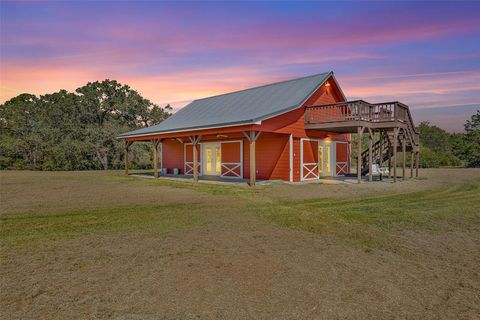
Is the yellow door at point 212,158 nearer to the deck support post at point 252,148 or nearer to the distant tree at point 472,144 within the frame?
the deck support post at point 252,148

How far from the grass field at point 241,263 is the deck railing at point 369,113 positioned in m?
8.10

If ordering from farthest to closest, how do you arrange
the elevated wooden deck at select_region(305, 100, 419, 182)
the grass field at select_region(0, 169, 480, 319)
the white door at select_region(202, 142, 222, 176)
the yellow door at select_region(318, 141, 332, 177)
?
the white door at select_region(202, 142, 222, 176) < the yellow door at select_region(318, 141, 332, 177) < the elevated wooden deck at select_region(305, 100, 419, 182) < the grass field at select_region(0, 169, 480, 319)

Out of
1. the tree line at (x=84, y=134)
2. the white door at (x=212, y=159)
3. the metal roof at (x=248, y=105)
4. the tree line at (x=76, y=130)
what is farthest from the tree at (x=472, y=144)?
the tree line at (x=76, y=130)

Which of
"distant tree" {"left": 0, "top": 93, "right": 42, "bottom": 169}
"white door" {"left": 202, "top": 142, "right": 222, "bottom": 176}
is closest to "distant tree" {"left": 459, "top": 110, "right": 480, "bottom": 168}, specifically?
"white door" {"left": 202, "top": 142, "right": 222, "bottom": 176}

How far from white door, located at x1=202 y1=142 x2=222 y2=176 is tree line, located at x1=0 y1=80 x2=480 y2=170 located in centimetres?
1478

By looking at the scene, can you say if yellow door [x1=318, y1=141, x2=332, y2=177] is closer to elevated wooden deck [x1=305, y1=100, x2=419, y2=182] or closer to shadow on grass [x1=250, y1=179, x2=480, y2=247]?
elevated wooden deck [x1=305, y1=100, x2=419, y2=182]

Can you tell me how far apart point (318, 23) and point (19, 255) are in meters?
16.1

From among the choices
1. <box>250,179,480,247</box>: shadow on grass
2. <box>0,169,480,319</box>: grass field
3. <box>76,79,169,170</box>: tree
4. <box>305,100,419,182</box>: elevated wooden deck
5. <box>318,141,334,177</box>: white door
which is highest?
<box>76,79,169,170</box>: tree

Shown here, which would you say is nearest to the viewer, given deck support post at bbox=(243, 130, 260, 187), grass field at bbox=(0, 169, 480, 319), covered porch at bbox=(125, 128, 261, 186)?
grass field at bbox=(0, 169, 480, 319)

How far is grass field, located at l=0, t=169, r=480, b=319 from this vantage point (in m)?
3.38

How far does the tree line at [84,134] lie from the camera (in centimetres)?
3303

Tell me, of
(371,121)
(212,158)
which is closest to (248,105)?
(212,158)

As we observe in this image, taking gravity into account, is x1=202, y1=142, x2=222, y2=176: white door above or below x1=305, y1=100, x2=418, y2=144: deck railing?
below

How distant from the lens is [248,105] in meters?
20.4
